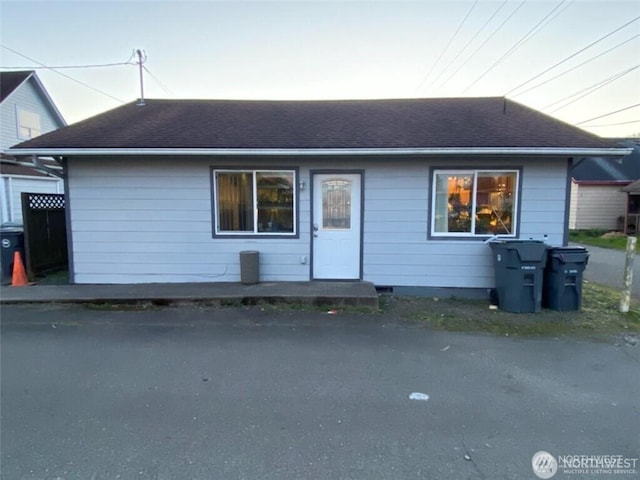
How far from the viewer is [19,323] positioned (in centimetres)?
524

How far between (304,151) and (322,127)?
135cm

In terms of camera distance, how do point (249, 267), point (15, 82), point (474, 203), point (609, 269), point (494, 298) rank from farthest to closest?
point (15, 82) → point (609, 269) → point (249, 267) → point (474, 203) → point (494, 298)

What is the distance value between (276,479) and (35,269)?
8.36 metres

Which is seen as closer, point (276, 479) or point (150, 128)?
point (276, 479)

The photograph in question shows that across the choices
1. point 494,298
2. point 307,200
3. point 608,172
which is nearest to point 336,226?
point 307,200

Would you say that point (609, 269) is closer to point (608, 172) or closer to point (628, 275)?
point (628, 275)

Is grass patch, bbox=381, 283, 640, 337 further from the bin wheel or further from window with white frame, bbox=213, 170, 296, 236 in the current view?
window with white frame, bbox=213, 170, 296, 236

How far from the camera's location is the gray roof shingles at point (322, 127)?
6629mm

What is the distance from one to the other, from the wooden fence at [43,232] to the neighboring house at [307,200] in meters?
1.43

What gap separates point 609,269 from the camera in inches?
399

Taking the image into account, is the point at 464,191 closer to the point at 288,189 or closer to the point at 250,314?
the point at 288,189

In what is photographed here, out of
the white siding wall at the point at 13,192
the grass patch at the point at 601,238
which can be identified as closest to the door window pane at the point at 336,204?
the white siding wall at the point at 13,192

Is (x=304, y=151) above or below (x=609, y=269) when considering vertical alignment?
above

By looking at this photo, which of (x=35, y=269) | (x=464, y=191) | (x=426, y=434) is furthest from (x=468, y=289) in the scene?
(x=35, y=269)
